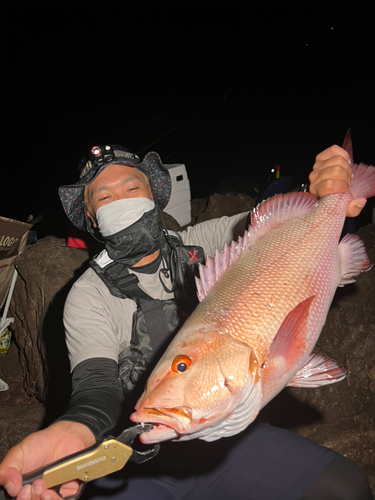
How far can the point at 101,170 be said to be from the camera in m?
2.30

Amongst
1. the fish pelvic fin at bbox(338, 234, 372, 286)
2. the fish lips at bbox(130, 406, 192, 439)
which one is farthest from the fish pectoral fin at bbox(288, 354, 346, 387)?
the fish lips at bbox(130, 406, 192, 439)

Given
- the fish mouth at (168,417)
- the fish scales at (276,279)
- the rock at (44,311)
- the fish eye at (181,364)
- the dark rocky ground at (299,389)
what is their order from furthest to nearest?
the rock at (44,311)
the dark rocky ground at (299,389)
the fish scales at (276,279)
the fish eye at (181,364)
the fish mouth at (168,417)

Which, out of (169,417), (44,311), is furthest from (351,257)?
(44,311)

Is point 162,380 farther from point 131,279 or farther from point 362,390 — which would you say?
point 362,390

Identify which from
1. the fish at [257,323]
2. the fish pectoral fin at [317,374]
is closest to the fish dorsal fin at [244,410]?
the fish at [257,323]

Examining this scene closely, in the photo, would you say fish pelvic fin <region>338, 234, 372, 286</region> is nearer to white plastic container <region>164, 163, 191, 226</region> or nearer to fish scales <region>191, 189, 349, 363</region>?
fish scales <region>191, 189, 349, 363</region>

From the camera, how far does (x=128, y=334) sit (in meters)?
2.14

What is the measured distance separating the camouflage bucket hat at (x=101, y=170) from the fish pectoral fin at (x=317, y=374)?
5.97 feet

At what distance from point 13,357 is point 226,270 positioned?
4245mm

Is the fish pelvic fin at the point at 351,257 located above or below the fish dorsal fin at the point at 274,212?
below

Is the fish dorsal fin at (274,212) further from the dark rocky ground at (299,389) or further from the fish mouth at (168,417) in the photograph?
the dark rocky ground at (299,389)

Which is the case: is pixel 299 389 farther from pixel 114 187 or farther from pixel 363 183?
pixel 114 187

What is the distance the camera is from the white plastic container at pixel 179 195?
5.32m

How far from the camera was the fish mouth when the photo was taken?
3.35 ft
